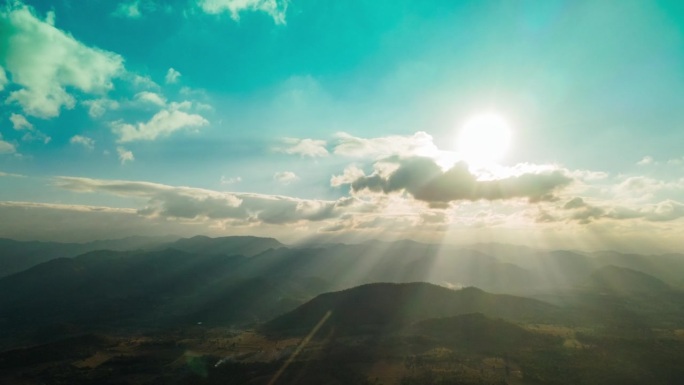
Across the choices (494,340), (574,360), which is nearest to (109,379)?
(494,340)

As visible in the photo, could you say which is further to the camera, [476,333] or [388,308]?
[388,308]

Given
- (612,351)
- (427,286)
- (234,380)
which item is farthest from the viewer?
(427,286)

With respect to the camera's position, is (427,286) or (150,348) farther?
(427,286)

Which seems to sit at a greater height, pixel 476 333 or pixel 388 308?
pixel 476 333

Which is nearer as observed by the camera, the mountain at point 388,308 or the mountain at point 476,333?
the mountain at point 476,333

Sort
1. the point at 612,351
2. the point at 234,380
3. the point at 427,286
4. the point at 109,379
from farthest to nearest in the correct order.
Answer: the point at 427,286, the point at 612,351, the point at 109,379, the point at 234,380

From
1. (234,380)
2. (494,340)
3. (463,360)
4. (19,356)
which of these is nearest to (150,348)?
(19,356)

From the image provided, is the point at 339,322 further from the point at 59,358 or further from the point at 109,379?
the point at 59,358

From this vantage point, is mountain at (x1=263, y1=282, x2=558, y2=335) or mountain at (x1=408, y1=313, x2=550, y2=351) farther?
mountain at (x1=263, y1=282, x2=558, y2=335)
